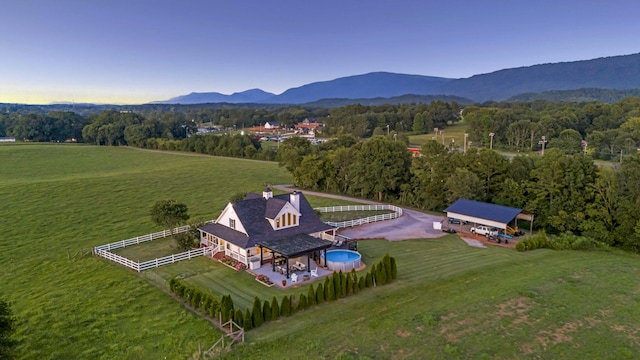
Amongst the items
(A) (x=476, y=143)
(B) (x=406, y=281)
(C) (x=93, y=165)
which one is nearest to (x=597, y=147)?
(A) (x=476, y=143)

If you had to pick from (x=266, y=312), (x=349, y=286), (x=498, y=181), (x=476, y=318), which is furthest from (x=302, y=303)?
(x=498, y=181)

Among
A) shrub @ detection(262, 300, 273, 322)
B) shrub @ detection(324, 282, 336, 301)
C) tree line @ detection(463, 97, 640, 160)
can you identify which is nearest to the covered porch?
shrub @ detection(324, 282, 336, 301)

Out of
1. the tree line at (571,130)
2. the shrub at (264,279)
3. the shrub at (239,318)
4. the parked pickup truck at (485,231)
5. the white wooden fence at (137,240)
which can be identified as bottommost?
the parked pickup truck at (485,231)

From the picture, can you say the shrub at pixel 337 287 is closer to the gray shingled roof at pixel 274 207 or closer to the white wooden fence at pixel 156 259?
the gray shingled roof at pixel 274 207

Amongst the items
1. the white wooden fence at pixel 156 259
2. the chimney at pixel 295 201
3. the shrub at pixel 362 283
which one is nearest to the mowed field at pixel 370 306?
the shrub at pixel 362 283

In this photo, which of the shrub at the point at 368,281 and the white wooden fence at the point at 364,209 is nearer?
the shrub at the point at 368,281

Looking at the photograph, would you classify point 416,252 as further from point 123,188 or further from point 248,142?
point 248,142

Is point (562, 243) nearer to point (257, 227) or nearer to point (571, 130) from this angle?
point (257, 227)

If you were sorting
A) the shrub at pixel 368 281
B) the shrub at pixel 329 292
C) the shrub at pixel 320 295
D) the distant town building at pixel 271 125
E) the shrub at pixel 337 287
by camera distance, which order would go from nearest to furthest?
1. the shrub at pixel 320 295
2. the shrub at pixel 329 292
3. the shrub at pixel 337 287
4. the shrub at pixel 368 281
5. the distant town building at pixel 271 125
